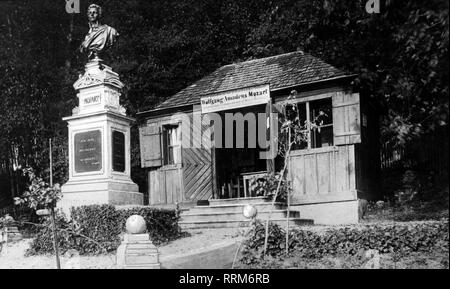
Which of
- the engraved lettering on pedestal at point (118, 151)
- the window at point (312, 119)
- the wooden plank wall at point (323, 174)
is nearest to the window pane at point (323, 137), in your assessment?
the window at point (312, 119)

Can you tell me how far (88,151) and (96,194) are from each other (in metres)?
1.12

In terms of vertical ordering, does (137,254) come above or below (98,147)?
below

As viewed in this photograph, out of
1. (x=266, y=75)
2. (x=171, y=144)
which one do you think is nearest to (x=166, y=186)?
(x=171, y=144)

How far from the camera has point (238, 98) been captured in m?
15.3

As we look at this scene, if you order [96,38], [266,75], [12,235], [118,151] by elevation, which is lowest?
[12,235]

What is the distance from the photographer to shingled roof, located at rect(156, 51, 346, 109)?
15164 millimetres

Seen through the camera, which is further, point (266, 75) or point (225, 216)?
point (266, 75)

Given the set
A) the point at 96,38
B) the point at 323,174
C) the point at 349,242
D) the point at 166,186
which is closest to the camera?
the point at 349,242

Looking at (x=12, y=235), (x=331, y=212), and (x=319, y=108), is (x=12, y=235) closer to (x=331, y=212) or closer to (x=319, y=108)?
(x=331, y=212)

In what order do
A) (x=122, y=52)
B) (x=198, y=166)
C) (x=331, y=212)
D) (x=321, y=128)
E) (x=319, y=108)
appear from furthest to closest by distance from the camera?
(x=122, y=52) < (x=321, y=128) < (x=319, y=108) < (x=198, y=166) < (x=331, y=212)

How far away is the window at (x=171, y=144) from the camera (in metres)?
17.4

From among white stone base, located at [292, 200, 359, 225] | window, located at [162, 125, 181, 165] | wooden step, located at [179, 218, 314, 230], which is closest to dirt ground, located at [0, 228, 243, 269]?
wooden step, located at [179, 218, 314, 230]

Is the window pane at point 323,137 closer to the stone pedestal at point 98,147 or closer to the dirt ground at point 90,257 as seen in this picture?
the dirt ground at point 90,257
